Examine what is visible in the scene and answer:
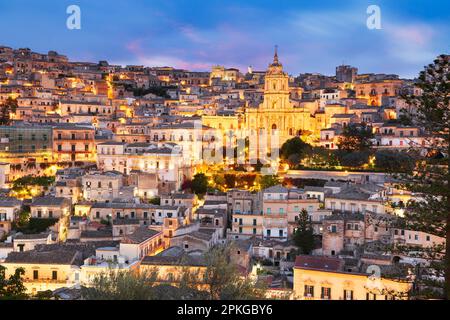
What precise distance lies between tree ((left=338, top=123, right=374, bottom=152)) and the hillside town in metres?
0.10

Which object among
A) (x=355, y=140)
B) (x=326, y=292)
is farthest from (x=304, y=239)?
(x=355, y=140)

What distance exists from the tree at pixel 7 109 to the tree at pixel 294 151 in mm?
19375

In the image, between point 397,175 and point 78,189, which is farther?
point 78,189

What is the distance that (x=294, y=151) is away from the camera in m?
35.3

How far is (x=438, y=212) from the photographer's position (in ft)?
27.8

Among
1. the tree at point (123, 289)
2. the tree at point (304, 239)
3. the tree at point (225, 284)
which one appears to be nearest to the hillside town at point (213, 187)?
the tree at point (304, 239)

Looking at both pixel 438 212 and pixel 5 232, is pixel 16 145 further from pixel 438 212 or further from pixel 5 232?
pixel 438 212

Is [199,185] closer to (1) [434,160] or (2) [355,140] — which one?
(2) [355,140]

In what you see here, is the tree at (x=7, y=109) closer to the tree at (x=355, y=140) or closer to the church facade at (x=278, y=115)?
the church facade at (x=278, y=115)

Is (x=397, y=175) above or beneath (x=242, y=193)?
above

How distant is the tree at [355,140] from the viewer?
33.4 metres

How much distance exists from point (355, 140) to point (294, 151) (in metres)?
3.89
